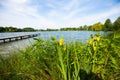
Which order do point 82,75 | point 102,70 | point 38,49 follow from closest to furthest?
1. point 82,75
2. point 102,70
3. point 38,49

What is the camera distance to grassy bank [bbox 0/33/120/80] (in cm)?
264

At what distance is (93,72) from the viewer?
2.72 metres

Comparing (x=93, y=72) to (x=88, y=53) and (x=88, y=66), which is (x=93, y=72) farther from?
(x=88, y=53)

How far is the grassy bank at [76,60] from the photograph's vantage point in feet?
8.66

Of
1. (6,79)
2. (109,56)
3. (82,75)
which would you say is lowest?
(6,79)

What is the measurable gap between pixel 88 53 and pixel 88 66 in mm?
238

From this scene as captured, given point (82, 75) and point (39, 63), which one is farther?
point (39, 63)

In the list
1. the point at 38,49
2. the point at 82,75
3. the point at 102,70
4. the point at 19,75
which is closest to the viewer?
the point at 82,75

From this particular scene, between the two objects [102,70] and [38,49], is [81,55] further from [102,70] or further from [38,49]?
[38,49]

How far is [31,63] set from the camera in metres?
3.12

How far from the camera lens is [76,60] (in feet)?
8.90

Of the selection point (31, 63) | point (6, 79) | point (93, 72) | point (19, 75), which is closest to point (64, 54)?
point (93, 72)

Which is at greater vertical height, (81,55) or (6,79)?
(81,55)

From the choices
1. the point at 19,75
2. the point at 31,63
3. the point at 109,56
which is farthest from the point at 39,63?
the point at 109,56
